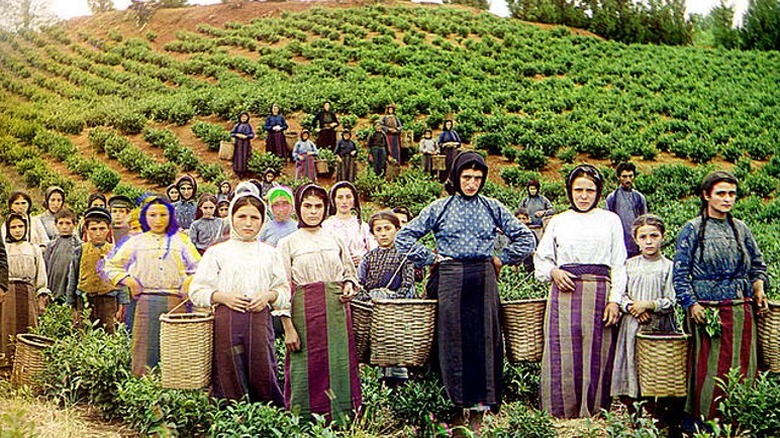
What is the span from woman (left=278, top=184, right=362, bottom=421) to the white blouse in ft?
3.46

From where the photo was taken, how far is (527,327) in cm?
414

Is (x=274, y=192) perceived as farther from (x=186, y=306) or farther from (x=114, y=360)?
(x=114, y=360)

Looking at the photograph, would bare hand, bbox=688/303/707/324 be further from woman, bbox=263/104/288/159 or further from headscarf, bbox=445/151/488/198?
woman, bbox=263/104/288/159

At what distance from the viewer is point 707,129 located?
58.5 ft

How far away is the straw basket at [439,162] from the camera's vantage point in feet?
→ 45.2

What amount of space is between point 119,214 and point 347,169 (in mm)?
7318

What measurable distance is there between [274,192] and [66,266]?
209cm

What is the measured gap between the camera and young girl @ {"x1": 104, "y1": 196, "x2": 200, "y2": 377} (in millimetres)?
4473

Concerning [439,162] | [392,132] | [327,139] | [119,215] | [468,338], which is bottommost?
[468,338]

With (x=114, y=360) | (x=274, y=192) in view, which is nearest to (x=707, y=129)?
(x=274, y=192)

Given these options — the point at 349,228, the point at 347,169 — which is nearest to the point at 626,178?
the point at 349,228

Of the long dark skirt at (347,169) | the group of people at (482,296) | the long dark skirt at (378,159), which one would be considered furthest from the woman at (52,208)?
the long dark skirt at (378,159)

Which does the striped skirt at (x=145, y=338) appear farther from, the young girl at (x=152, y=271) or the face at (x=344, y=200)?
the face at (x=344, y=200)

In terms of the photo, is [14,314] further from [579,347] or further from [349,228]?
[579,347]
